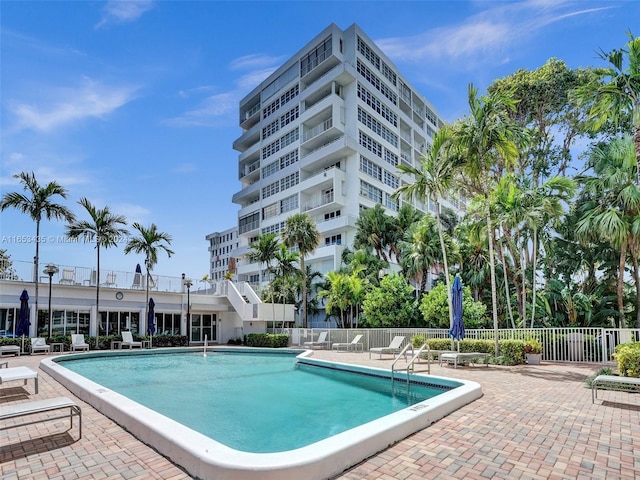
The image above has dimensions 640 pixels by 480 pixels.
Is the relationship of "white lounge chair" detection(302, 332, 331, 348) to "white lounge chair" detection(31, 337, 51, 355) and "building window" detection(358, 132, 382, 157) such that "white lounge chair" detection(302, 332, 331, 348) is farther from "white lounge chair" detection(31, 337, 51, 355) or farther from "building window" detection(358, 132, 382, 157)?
"building window" detection(358, 132, 382, 157)

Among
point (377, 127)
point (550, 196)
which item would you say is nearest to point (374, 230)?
point (377, 127)

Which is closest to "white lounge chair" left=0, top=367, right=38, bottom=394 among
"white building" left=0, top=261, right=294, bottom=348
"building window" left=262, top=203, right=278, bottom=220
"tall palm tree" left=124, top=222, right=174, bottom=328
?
"white building" left=0, top=261, right=294, bottom=348

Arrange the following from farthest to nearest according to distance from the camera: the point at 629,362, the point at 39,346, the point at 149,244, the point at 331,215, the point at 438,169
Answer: the point at 331,215 < the point at 149,244 < the point at 39,346 < the point at 438,169 < the point at 629,362

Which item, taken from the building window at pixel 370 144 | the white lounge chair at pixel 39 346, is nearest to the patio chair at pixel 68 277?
the white lounge chair at pixel 39 346

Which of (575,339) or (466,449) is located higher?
(466,449)

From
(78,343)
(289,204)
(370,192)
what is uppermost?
(370,192)

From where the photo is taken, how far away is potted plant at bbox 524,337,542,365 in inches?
585

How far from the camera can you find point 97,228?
2258 cm

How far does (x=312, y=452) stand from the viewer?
438 cm

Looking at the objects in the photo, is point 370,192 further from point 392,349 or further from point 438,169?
point 392,349

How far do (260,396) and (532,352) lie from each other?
32.9 feet

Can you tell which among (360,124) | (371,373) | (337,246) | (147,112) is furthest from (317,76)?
(371,373)

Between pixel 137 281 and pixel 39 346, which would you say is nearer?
pixel 39 346

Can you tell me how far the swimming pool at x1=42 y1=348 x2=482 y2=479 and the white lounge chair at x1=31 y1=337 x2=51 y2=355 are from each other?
10.6 feet
